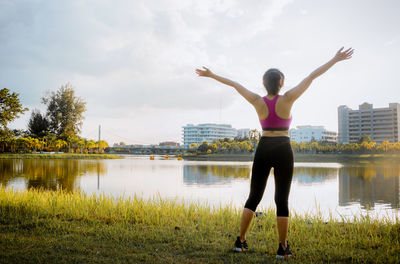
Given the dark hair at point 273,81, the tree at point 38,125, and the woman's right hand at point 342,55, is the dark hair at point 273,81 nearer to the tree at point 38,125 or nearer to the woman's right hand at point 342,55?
the woman's right hand at point 342,55

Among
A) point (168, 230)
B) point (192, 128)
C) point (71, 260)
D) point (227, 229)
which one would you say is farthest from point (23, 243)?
point (192, 128)

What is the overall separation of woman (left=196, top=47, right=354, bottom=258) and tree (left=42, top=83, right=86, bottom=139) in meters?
55.1

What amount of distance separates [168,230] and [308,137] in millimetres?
128218

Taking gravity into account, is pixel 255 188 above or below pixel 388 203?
above

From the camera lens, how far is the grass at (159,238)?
2.68m

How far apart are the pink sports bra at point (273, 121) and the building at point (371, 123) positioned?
108422mm

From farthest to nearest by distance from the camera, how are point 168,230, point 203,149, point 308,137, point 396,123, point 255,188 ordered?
1. point 308,137
2. point 396,123
3. point 203,149
4. point 168,230
5. point 255,188

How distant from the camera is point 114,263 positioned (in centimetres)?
248

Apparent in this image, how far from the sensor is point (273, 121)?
278cm

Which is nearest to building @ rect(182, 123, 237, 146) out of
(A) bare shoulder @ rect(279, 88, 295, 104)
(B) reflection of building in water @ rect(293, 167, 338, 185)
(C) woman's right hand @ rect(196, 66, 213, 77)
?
(B) reflection of building in water @ rect(293, 167, 338, 185)

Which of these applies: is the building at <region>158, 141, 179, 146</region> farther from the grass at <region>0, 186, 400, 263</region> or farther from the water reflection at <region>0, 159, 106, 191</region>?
the grass at <region>0, 186, 400, 263</region>

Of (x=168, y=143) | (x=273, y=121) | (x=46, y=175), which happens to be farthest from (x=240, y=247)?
(x=168, y=143)

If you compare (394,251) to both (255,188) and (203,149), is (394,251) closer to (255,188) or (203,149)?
(255,188)

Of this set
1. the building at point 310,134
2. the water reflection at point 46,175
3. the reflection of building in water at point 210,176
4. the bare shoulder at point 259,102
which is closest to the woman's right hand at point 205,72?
Result: the bare shoulder at point 259,102
